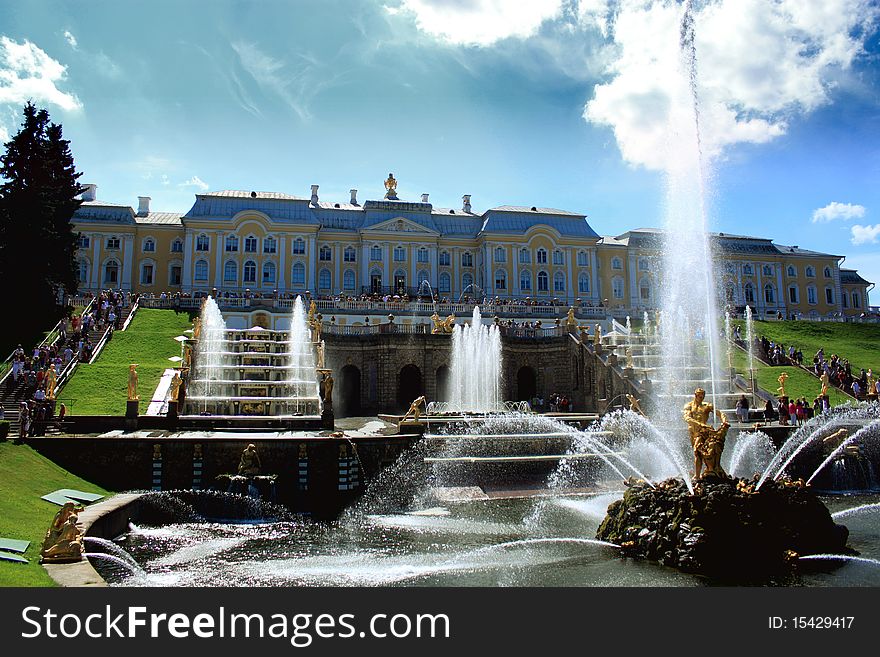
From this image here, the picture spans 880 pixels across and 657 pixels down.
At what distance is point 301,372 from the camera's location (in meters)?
33.0

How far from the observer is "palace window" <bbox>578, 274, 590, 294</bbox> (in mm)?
65312

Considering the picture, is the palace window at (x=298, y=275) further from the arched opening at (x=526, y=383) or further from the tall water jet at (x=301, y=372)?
the arched opening at (x=526, y=383)

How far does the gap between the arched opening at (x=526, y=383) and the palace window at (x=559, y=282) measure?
24.2 meters

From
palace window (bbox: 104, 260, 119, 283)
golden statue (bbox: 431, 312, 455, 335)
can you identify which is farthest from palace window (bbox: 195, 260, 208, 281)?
golden statue (bbox: 431, 312, 455, 335)

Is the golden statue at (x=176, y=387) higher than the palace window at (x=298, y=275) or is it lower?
lower

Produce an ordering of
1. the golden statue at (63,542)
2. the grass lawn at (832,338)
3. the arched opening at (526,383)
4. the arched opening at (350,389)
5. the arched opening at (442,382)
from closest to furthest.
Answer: the golden statue at (63,542)
the arched opening at (350,389)
the arched opening at (442,382)
the arched opening at (526,383)
the grass lawn at (832,338)

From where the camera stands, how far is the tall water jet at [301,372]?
2888 centimetres

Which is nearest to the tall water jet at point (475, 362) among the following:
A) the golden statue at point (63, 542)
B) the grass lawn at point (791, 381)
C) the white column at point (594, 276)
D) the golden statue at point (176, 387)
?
the grass lawn at point (791, 381)

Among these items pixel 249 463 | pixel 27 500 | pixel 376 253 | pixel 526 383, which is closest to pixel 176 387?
pixel 249 463

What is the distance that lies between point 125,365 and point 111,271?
3337 cm

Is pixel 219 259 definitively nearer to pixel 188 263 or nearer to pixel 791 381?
pixel 188 263

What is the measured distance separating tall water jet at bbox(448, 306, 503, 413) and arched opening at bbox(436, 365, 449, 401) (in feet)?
0.98

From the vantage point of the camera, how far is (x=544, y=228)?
64.6 m

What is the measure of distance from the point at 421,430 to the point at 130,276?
1886 inches
